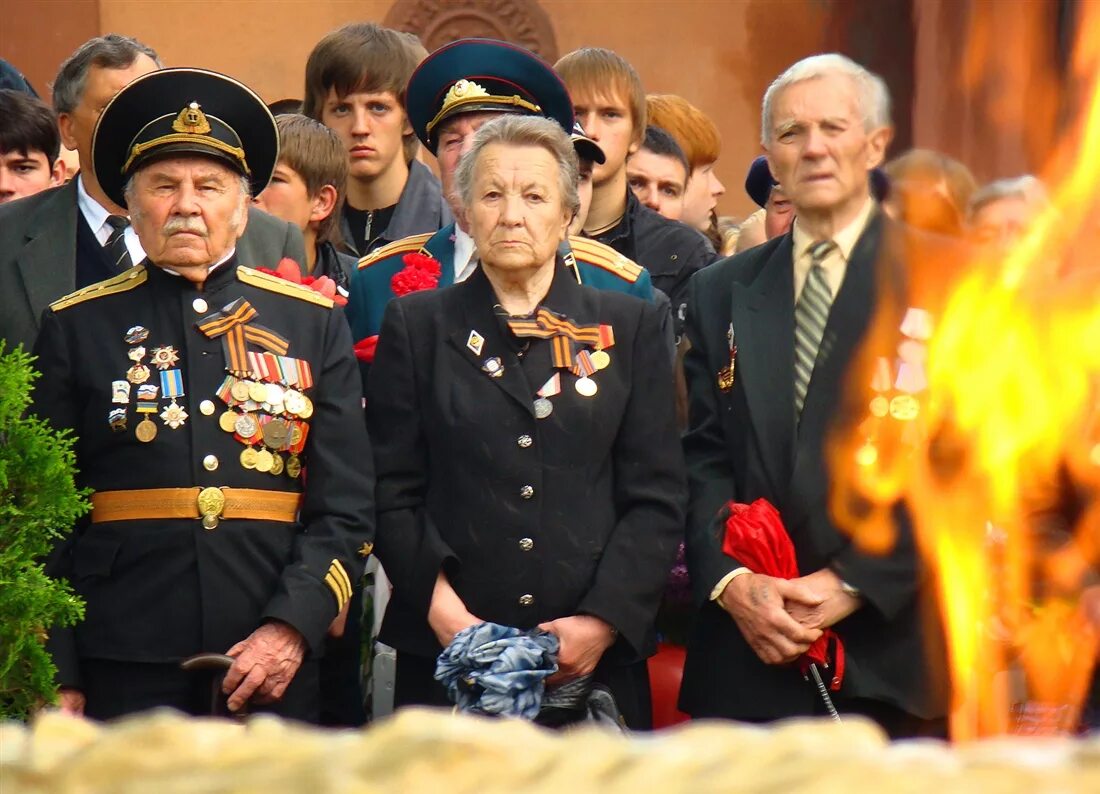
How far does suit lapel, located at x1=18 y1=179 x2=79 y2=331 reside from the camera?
159 inches

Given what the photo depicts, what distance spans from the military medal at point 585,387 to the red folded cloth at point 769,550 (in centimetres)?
40

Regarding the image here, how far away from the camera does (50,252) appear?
4133 millimetres

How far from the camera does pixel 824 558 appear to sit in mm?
3578

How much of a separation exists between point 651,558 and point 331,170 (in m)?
1.87

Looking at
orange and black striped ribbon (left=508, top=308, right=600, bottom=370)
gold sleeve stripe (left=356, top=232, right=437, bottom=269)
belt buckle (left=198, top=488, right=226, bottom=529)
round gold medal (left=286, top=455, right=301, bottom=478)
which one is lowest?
belt buckle (left=198, top=488, right=226, bottom=529)

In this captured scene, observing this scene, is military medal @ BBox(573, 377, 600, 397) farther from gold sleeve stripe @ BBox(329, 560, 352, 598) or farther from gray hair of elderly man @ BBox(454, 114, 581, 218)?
gold sleeve stripe @ BBox(329, 560, 352, 598)

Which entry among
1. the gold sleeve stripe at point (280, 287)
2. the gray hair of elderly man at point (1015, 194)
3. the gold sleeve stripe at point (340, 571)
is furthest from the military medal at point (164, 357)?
the gray hair of elderly man at point (1015, 194)

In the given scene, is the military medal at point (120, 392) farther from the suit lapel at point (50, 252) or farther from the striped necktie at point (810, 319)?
the striped necktie at point (810, 319)

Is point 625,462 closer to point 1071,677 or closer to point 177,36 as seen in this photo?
point 1071,677

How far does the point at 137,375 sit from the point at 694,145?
3.52 metres

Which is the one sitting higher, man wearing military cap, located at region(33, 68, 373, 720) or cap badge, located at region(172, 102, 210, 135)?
cap badge, located at region(172, 102, 210, 135)

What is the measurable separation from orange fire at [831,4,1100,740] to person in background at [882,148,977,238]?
1208 millimetres

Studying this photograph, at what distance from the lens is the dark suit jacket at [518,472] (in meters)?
3.56

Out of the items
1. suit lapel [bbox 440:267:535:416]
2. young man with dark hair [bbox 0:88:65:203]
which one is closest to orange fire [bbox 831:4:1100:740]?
suit lapel [bbox 440:267:535:416]
